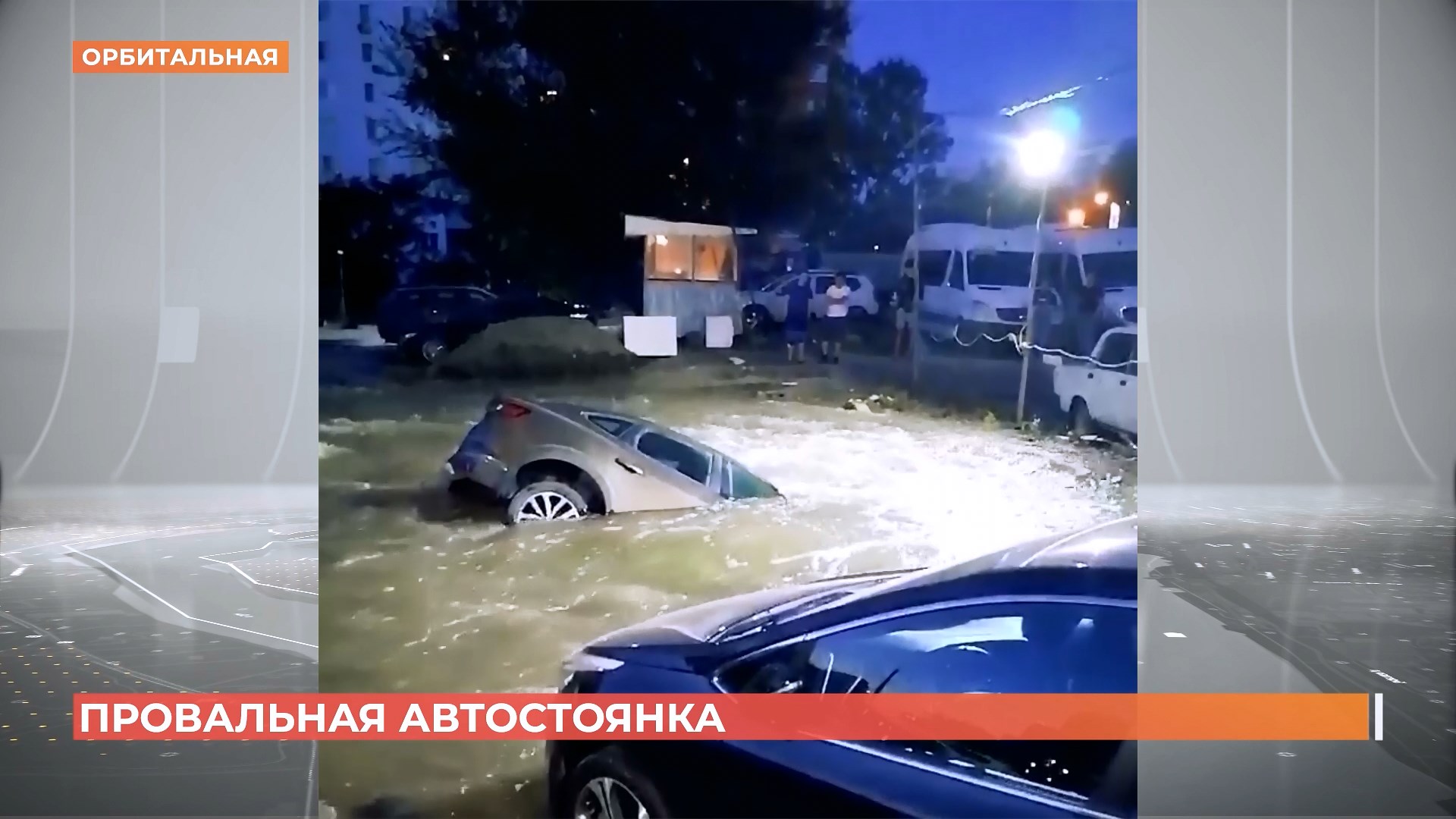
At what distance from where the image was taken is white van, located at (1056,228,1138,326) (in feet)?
7.45

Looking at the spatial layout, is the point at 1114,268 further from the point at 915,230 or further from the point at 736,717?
the point at 736,717

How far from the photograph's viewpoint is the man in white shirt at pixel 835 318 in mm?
2281

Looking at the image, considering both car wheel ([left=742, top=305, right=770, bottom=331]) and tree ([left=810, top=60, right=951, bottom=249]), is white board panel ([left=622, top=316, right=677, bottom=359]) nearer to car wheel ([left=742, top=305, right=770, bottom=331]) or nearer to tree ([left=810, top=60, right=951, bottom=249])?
car wheel ([left=742, top=305, right=770, bottom=331])

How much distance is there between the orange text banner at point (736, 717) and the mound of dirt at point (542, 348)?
0.76 meters

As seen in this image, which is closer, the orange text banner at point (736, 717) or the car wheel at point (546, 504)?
the orange text banner at point (736, 717)

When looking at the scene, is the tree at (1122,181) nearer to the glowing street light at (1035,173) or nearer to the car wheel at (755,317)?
the glowing street light at (1035,173)

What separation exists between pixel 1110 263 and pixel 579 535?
1.38 metres

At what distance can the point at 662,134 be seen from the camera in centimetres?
228

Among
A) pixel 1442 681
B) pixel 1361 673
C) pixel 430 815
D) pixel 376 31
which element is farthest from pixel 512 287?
pixel 1442 681

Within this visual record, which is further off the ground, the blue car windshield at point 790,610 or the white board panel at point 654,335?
the white board panel at point 654,335

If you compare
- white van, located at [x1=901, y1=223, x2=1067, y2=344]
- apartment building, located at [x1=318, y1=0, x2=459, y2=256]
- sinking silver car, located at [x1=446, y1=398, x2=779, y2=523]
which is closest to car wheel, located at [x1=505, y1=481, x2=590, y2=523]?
sinking silver car, located at [x1=446, y1=398, x2=779, y2=523]

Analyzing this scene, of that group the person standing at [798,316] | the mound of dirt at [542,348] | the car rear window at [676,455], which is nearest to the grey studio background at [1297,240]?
the person standing at [798,316]

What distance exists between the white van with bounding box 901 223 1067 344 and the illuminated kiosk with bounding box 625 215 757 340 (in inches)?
16.0

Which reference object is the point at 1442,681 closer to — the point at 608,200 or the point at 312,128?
the point at 608,200
